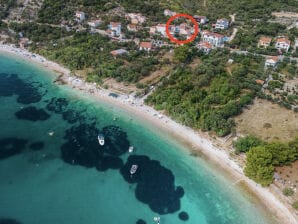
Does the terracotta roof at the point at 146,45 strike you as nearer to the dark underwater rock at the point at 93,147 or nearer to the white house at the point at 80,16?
the white house at the point at 80,16

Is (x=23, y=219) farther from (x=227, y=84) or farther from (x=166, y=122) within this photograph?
(x=227, y=84)

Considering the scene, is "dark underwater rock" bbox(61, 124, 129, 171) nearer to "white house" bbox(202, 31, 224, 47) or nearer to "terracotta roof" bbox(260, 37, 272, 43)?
"white house" bbox(202, 31, 224, 47)

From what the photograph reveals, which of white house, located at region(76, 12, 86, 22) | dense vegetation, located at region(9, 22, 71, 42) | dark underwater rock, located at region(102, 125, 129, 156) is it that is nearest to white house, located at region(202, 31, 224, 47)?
white house, located at region(76, 12, 86, 22)

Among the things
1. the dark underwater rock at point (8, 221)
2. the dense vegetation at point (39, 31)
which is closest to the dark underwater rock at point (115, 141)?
the dark underwater rock at point (8, 221)

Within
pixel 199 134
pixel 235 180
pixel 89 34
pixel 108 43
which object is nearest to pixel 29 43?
pixel 89 34

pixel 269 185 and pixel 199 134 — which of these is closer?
pixel 269 185

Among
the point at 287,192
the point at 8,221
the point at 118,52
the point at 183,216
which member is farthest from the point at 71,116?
the point at 287,192
